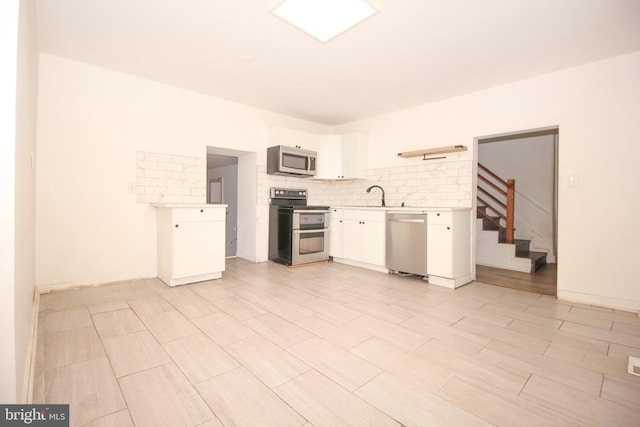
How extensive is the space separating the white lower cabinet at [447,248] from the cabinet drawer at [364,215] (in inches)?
Answer: 26.4

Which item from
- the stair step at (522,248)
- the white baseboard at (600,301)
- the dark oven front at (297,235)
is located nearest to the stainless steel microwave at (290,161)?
the dark oven front at (297,235)

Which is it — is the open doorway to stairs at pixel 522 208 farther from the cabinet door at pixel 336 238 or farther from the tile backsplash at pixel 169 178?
the tile backsplash at pixel 169 178

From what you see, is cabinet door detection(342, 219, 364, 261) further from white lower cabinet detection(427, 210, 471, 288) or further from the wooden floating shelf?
the wooden floating shelf

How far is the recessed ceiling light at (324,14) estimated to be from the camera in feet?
6.47

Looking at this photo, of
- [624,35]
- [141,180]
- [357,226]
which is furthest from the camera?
[357,226]

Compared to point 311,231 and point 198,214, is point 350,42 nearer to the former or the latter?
point 198,214

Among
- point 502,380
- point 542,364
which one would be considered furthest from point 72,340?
point 542,364

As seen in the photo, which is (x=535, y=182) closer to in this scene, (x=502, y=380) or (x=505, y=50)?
(x=505, y=50)

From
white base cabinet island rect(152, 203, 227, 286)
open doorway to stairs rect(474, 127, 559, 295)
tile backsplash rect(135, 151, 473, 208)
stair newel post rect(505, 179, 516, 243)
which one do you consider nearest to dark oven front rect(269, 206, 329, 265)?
tile backsplash rect(135, 151, 473, 208)

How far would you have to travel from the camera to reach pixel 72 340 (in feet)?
6.19

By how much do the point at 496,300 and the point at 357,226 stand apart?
1926 mm

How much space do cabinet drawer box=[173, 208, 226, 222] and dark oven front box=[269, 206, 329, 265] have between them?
1087 mm

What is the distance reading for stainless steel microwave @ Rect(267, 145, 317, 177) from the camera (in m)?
4.30

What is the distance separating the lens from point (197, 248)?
321cm
